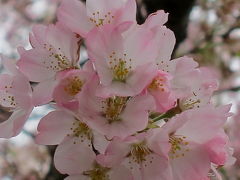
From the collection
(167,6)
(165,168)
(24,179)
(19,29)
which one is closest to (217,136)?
(165,168)

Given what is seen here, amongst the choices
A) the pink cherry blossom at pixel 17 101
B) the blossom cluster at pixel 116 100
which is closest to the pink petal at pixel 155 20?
the blossom cluster at pixel 116 100

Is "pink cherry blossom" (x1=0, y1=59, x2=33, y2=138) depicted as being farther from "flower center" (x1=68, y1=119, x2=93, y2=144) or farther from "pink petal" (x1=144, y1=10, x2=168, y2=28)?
"pink petal" (x1=144, y1=10, x2=168, y2=28)

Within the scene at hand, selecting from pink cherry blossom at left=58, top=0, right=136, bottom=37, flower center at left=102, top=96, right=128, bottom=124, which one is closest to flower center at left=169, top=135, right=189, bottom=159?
flower center at left=102, top=96, right=128, bottom=124

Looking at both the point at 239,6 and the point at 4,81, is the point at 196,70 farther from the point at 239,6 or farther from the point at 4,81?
the point at 239,6

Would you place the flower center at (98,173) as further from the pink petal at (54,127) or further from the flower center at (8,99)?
the flower center at (8,99)

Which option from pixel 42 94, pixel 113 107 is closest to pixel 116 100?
pixel 113 107

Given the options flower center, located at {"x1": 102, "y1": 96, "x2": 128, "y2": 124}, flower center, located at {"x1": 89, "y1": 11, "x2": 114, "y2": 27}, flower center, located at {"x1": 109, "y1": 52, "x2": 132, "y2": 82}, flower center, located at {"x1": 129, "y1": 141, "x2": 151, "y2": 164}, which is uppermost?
flower center, located at {"x1": 89, "y1": 11, "x2": 114, "y2": 27}
